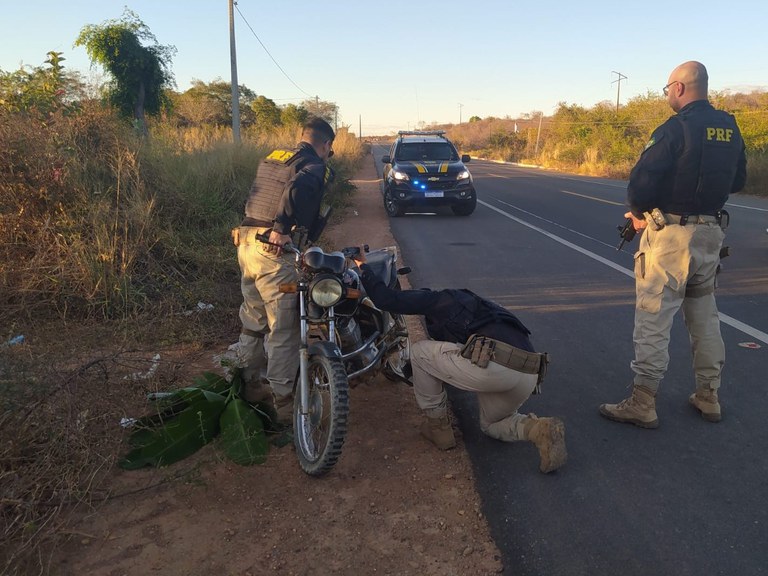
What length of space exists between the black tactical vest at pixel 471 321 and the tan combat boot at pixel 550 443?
401 millimetres

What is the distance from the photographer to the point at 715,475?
300 cm

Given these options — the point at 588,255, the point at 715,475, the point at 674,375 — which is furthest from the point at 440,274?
the point at 715,475

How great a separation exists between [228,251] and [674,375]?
4878 mm

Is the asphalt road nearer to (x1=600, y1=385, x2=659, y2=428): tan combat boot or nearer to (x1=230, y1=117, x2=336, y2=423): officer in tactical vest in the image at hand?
(x1=600, y1=385, x2=659, y2=428): tan combat boot

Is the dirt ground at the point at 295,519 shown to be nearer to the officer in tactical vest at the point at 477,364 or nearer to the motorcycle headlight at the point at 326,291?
the officer in tactical vest at the point at 477,364

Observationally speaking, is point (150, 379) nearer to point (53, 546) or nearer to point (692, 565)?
point (53, 546)

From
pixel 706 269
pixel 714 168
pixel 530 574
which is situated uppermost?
pixel 714 168

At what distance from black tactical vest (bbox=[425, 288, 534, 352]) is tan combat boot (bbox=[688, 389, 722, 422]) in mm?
1338

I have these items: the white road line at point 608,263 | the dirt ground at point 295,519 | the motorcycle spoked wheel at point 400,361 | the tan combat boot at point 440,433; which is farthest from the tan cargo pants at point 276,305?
the white road line at point 608,263

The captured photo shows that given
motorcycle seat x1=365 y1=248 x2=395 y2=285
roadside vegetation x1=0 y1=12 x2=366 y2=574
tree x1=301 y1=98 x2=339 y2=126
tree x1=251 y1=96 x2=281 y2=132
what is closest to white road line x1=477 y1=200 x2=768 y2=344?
motorcycle seat x1=365 y1=248 x2=395 y2=285

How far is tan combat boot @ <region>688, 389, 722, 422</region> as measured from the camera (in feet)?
11.7

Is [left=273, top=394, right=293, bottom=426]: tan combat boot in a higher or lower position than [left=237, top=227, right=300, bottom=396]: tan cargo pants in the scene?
lower

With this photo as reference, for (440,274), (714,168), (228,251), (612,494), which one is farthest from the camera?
(440,274)

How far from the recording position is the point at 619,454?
128 inches
